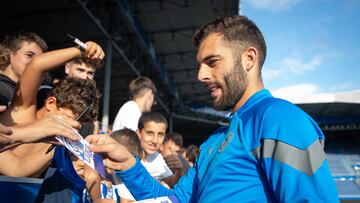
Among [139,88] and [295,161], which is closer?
[295,161]

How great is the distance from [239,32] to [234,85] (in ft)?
0.88

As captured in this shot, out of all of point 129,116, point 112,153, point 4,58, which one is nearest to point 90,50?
point 112,153

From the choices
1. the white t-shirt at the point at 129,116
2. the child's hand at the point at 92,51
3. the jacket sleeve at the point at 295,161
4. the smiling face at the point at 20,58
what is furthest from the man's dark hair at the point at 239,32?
the white t-shirt at the point at 129,116

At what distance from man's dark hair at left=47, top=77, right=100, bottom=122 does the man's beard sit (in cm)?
80

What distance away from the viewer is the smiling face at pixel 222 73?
4.75ft

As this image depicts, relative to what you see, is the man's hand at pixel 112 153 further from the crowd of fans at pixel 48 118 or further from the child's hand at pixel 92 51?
the child's hand at pixel 92 51

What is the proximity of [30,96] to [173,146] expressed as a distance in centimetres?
391

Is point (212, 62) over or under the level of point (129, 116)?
over

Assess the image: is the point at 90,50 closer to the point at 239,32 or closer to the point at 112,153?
the point at 112,153

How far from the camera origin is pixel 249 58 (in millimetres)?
1472

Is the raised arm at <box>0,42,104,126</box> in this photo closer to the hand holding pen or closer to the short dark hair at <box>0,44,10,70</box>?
the hand holding pen

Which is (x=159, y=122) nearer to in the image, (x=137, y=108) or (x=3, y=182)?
(x=137, y=108)

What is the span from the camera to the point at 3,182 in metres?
1.50

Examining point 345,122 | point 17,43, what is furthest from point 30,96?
point 345,122
